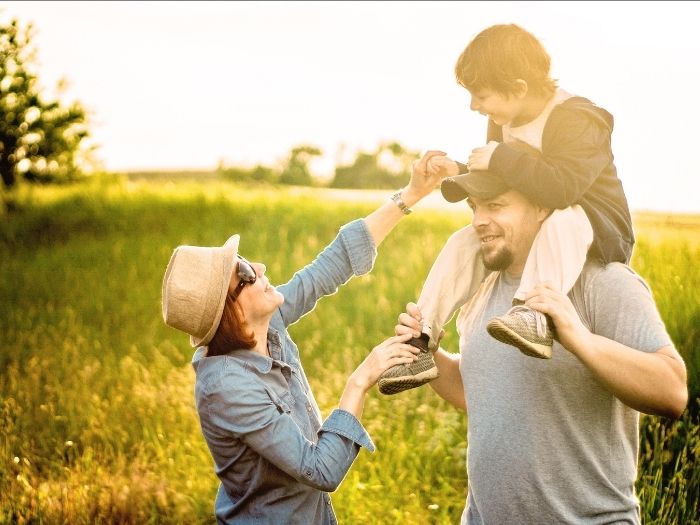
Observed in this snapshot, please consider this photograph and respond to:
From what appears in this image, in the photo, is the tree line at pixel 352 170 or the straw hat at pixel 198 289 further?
the tree line at pixel 352 170

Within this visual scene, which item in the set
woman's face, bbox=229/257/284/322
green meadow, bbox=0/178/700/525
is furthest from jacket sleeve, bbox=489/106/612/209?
green meadow, bbox=0/178/700/525

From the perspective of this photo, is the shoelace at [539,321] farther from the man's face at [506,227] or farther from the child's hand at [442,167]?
the child's hand at [442,167]

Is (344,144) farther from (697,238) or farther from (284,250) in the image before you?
(697,238)

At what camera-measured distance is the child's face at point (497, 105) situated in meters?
3.33

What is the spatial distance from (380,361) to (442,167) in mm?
936

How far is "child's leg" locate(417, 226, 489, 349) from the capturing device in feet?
10.7

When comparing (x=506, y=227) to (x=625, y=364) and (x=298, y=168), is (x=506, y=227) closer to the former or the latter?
(x=625, y=364)

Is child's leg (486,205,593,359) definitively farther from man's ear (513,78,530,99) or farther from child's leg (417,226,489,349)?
man's ear (513,78,530,99)

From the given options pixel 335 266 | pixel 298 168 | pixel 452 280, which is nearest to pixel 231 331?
pixel 335 266

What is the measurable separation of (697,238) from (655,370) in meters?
5.88

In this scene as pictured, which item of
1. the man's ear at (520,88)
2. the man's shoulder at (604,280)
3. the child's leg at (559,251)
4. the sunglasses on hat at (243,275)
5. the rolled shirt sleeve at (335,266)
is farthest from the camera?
the rolled shirt sleeve at (335,266)

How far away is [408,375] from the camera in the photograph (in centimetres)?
305

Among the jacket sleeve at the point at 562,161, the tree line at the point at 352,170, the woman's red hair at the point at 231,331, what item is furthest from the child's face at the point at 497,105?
the tree line at the point at 352,170

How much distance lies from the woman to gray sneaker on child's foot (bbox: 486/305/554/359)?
0.48 m
